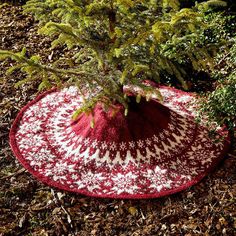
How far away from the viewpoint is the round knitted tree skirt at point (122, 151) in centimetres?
331

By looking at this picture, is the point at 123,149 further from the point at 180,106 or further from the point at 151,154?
the point at 180,106

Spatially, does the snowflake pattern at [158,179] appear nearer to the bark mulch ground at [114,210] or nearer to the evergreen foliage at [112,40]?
the bark mulch ground at [114,210]

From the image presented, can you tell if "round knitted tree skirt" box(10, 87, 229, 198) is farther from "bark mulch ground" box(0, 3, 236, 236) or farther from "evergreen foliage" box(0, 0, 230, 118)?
"evergreen foliage" box(0, 0, 230, 118)

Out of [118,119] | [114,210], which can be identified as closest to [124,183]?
[114,210]

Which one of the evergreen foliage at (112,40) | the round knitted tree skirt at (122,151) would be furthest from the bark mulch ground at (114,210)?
the evergreen foliage at (112,40)

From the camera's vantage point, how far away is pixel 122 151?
354cm

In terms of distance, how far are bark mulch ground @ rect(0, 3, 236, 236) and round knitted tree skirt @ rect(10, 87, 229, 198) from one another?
0.07 meters

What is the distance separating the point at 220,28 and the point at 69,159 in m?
2.03

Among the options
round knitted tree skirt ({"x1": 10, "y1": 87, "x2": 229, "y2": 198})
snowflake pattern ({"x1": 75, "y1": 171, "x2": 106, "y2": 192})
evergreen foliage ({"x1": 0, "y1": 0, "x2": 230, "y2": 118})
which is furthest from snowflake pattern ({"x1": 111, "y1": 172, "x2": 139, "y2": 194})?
evergreen foliage ({"x1": 0, "y1": 0, "x2": 230, "y2": 118})

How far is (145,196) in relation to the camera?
319 cm

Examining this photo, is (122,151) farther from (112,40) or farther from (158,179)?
(112,40)

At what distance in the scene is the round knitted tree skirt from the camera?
3.31 m

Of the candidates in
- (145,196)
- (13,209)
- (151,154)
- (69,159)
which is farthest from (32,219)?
(151,154)

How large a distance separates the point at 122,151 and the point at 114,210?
60cm
